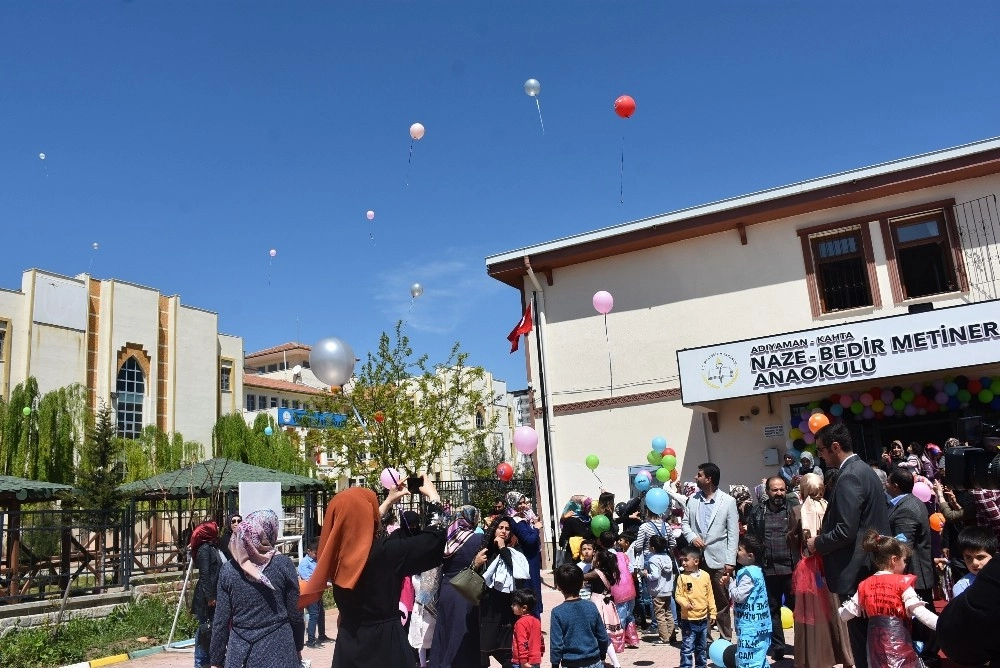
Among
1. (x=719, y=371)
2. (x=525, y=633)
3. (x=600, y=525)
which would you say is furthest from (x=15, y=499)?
(x=719, y=371)

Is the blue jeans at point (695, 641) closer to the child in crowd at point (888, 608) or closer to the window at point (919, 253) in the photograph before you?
the child in crowd at point (888, 608)

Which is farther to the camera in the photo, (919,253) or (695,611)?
(919,253)

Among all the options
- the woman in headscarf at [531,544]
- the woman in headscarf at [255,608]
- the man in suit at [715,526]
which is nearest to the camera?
the woman in headscarf at [255,608]

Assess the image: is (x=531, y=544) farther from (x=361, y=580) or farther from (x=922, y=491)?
(x=922, y=491)

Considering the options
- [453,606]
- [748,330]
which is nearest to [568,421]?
[748,330]

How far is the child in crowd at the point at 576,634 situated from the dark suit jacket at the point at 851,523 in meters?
1.74

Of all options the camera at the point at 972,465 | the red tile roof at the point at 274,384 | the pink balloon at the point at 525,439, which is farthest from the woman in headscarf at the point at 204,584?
the red tile roof at the point at 274,384

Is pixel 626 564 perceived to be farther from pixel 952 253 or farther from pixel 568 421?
pixel 952 253

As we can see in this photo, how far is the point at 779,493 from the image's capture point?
814cm

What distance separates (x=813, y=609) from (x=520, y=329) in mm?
12790

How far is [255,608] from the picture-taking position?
4.57m

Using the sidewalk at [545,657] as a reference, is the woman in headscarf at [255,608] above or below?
above

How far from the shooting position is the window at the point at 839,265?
51.1 feet

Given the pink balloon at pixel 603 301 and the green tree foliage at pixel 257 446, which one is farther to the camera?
the green tree foliage at pixel 257 446
